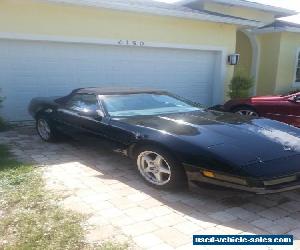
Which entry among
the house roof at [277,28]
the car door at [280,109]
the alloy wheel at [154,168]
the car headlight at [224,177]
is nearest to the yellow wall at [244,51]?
the house roof at [277,28]

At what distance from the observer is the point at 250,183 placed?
368 centimetres

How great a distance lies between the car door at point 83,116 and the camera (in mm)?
5273

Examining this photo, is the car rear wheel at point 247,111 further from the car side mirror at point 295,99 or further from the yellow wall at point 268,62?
the yellow wall at point 268,62

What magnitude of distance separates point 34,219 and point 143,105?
2633 mm

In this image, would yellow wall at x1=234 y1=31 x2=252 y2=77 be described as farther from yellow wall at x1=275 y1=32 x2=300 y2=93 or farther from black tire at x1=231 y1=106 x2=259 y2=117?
black tire at x1=231 y1=106 x2=259 y2=117

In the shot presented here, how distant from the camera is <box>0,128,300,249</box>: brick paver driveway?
343 cm

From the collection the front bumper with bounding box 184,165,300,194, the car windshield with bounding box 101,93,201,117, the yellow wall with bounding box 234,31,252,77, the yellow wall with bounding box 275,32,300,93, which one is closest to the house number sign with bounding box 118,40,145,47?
the car windshield with bounding box 101,93,201,117

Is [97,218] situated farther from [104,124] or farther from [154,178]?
[104,124]

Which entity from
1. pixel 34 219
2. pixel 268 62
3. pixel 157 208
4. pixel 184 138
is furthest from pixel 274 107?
pixel 34 219

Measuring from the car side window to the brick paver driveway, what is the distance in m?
0.85

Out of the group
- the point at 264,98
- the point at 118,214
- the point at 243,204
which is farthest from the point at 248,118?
the point at 264,98

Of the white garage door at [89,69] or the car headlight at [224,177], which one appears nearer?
the car headlight at [224,177]

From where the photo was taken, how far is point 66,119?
6.07 meters

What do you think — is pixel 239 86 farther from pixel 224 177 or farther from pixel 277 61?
pixel 224 177
